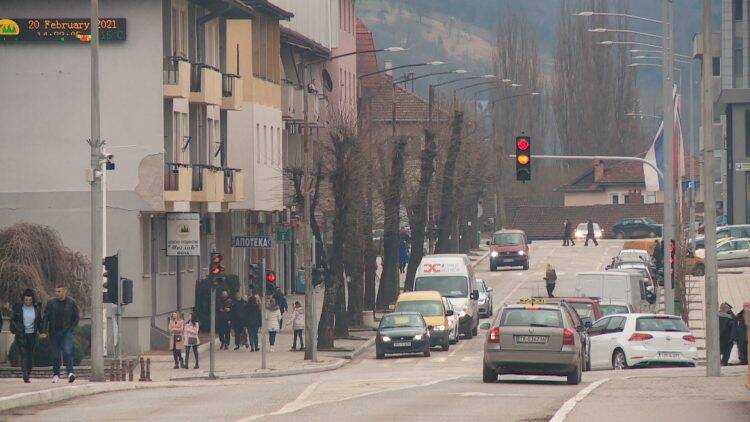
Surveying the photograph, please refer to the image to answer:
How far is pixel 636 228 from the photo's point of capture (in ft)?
385

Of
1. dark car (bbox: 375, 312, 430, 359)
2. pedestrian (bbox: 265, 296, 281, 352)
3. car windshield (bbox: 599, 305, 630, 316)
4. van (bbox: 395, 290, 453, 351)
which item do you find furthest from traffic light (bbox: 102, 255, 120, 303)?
van (bbox: 395, 290, 453, 351)

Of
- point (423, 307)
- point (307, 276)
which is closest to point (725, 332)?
point (307, 276)

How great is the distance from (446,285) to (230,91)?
975 cm

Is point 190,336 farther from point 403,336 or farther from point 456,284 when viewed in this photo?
point 456,284

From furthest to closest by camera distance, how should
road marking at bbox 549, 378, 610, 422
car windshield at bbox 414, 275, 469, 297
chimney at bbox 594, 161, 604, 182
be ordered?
chimney at bbox 594, 161, 604, 182 < car windshield at bbox 414, 275, 469, 297 < road marking at bbox 549, 378, 610, 422

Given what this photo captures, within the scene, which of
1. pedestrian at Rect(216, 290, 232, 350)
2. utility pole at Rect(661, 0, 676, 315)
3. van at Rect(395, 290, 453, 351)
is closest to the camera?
utility pole at Rect(661, 0, 676, 315)

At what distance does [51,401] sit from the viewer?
2544 centimetres

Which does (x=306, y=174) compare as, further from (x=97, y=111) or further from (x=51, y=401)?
(x=51, y=401)

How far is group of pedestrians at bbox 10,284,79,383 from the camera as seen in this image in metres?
28.8

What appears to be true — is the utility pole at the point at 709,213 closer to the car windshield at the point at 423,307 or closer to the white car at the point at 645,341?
the white car at the point at 645,341

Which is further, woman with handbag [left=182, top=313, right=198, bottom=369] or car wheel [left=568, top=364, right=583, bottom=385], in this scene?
woman with handbag [left=182, top=313, right=198, bottom=369]

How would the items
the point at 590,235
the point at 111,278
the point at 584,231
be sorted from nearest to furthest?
the point at 111,278 < the point at 590,235 < the point at 584,231

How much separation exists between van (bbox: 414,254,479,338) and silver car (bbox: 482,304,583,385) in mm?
24346

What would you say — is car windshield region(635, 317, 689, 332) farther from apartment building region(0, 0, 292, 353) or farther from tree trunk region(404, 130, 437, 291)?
tree trunk region(404, 130, 437, 291)
